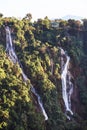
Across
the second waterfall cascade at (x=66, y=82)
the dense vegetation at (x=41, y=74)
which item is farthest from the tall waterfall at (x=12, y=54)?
the second waterfall cascade at (x=66, y=82)

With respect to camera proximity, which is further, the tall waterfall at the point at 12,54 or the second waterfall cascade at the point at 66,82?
the second waterfall cascade at the point at 66,82

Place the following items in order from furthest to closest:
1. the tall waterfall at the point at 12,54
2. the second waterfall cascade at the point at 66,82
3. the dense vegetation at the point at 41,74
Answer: the second waterfall cascade at the point at 66,82
the tall waterfall at the point at 12,54
the dense vegetation at the point at 41,74

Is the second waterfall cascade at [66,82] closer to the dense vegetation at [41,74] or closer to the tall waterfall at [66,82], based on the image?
the tall waterfall at [66,82]

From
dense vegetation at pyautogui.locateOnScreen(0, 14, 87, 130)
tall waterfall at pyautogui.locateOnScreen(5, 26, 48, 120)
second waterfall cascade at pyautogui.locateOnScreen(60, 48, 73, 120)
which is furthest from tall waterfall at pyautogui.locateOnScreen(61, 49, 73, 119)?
tall waterfall at pyautogui.locateOnScreen(5, 26, 48, 120)

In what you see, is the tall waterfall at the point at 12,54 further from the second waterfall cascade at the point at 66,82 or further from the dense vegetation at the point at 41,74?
the second waterfall cascade at the point at 66,82

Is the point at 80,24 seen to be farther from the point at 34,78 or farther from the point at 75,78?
the point at 34,78

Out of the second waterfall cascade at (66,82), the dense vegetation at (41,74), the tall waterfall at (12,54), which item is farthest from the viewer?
the second waterfall cascade at (66,82)

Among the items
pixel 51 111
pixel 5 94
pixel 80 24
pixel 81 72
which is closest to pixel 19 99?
pixel 5 94

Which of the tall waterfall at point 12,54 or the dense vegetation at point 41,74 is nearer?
the dense vegetation at point 41,74

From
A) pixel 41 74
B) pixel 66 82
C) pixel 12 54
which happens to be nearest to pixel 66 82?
pixel 66 82

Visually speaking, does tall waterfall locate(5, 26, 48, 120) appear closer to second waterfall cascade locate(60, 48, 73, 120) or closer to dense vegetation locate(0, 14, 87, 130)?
dense vegetation locate(0, 14, 87, 130)
